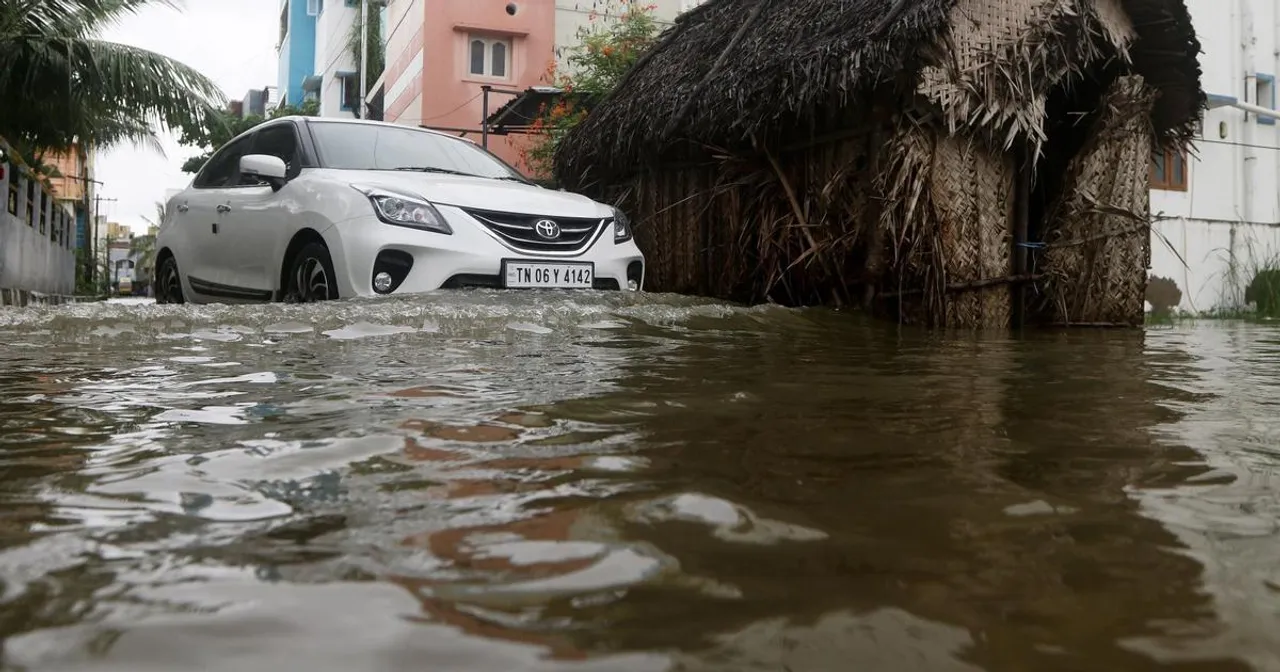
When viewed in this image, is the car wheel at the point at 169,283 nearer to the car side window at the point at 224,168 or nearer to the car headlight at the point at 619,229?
the car side window at the point at 224,168

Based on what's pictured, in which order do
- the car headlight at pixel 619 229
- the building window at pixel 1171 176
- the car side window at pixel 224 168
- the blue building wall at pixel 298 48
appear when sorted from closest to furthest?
the car headlight at pixel 619 229 < the car side window at pixel 224 168 < the building window at pixel 1171 176 < the blue building wall at pixel 298 48

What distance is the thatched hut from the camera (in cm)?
618

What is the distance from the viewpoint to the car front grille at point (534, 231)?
5.39m

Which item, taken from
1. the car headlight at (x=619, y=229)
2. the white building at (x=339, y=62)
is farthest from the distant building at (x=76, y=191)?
the car headlight at (x=619, y=229)

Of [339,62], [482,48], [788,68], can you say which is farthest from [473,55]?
[788,68]

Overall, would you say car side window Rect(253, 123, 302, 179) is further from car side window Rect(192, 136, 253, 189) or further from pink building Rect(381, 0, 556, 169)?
pink building Rect(381, 0, 556, 169)

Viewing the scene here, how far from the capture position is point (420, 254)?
16.8 feet

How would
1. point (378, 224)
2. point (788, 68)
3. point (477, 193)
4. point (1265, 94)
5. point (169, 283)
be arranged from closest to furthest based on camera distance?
point (378, 224), point (477, 193), point (788, 68), point (169, 283), point (1265, 94)

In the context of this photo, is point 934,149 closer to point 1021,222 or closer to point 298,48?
point 1021,222

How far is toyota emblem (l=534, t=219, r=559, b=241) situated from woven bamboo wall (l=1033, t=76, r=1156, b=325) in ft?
11.3

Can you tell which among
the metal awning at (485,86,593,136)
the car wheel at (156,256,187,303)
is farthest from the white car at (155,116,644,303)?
the metal awning at (485,86,593,136)

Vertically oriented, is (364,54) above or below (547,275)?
above

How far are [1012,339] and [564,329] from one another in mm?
2398

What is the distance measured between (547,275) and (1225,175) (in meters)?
11.2
